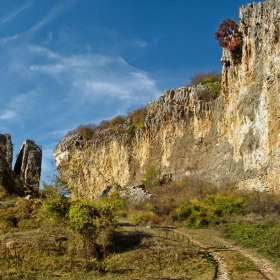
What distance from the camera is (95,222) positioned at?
12414 mm

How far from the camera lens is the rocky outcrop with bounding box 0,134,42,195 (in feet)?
77.8

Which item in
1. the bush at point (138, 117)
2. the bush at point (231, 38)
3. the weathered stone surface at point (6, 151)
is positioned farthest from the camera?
the bush at point (138, 117)

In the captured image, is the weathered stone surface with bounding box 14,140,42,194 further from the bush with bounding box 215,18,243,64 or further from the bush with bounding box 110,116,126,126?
the bush with bounding box 110,116,126,126

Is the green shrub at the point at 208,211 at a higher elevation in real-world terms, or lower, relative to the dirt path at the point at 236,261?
higher

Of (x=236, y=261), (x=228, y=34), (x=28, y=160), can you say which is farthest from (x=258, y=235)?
(x=228, y=34)

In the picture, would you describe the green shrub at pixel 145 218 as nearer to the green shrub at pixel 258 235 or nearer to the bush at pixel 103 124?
the green shrub at pixel 258 235

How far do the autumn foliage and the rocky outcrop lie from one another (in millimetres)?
17530

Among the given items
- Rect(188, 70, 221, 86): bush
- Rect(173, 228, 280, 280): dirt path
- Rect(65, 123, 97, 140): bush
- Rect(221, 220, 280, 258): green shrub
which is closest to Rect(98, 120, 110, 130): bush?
Rect(65, 123, 97, 140): bush

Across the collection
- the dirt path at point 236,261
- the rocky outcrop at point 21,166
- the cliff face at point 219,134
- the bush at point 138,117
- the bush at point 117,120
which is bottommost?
the dirt path at point 236,261

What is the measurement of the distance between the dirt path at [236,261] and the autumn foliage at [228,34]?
18.6 metres

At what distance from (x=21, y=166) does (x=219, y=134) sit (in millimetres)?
17460

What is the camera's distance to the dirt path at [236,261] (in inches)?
403

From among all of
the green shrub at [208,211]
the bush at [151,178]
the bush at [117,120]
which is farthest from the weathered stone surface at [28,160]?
the bush at [117,120]

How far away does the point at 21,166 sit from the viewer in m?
27.8
